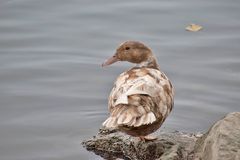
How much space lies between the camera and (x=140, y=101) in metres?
6.89

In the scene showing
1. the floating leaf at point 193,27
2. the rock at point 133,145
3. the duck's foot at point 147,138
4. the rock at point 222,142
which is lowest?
the rock at point 133,145

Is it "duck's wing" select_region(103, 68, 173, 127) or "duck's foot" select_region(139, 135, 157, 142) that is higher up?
"duck's wing" select_region(103, 68, 173, 127)

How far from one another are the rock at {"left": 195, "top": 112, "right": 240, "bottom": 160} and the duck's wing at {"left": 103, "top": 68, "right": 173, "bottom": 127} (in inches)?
23.7

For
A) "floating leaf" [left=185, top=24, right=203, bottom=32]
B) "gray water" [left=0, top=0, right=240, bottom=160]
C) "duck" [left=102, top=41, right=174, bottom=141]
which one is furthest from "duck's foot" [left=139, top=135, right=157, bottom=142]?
"floating leaf" [left=185, top=24, right=203, bottom=32]

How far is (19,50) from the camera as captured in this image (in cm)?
1075

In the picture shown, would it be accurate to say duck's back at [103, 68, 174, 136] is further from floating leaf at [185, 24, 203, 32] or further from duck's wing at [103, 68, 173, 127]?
floating leaf at [185, 24, 203, 32]

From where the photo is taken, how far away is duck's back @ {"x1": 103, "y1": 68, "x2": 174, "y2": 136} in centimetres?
675

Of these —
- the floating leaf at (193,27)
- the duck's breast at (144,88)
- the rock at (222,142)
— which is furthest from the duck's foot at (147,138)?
the floating leaf at (193,27)

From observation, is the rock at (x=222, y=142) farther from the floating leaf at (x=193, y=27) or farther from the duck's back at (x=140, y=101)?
the floating leaf at (x=193, y=27)

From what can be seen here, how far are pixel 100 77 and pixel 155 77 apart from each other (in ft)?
8.85

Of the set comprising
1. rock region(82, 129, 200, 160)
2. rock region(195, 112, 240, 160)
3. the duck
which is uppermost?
the duck

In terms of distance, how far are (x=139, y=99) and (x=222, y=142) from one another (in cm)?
108

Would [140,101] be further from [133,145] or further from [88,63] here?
[88,63]

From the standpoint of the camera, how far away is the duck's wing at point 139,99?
22.1 feet
